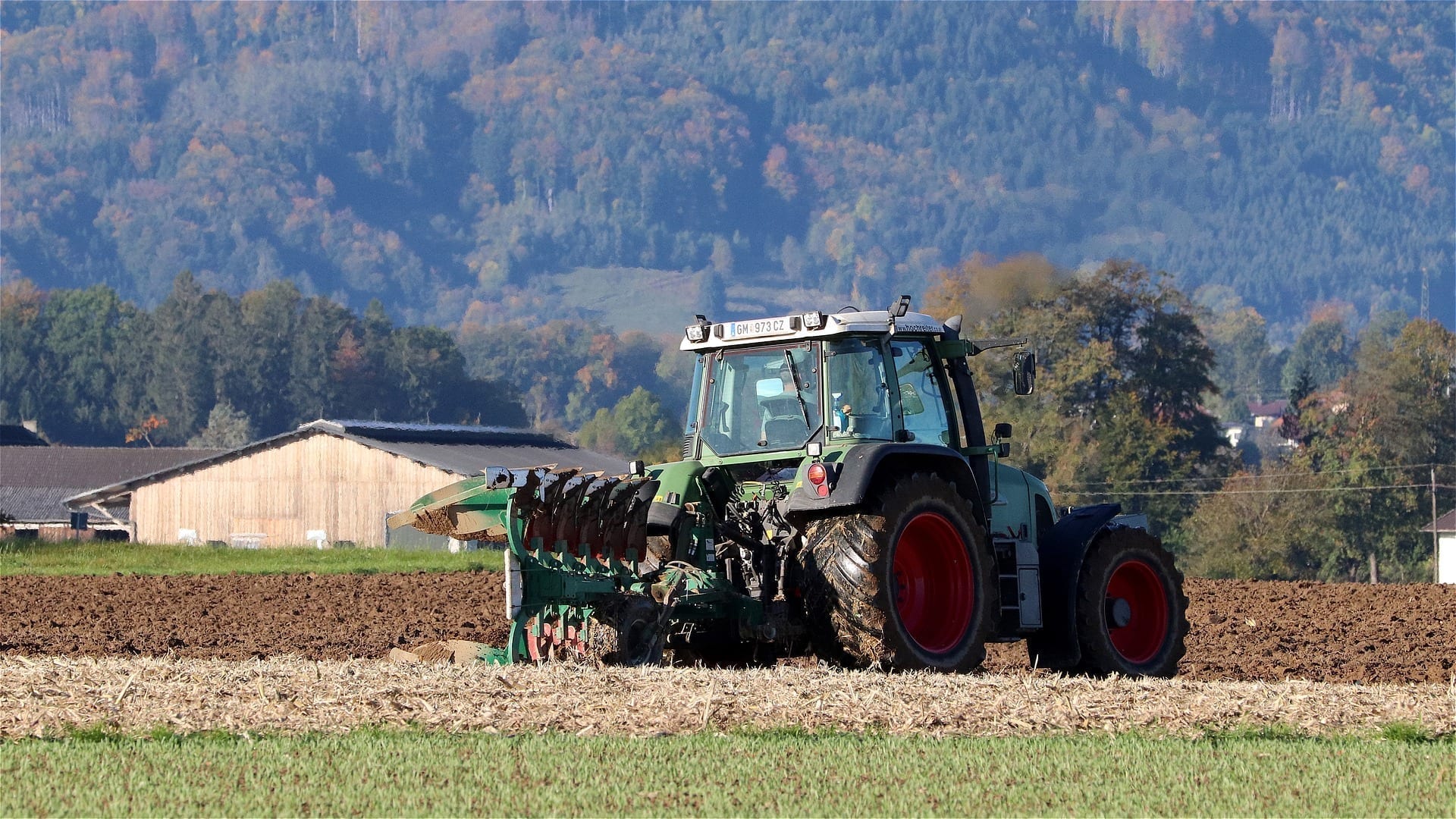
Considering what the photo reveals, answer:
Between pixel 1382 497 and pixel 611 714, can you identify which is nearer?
pixel 611 714

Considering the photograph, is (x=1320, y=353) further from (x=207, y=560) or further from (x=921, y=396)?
(x=921, y=396)

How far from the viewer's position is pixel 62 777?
25.7 ft

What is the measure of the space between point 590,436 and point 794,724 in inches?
4477

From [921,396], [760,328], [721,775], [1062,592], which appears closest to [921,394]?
[921,396]

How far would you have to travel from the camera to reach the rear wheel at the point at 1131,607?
12984 millimetres

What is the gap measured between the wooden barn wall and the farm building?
0.02 m

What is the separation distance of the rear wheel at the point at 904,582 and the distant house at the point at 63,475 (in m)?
63.6

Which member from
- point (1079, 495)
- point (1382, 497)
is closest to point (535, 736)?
point (1079, 495)

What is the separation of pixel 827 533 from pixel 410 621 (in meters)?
9.41

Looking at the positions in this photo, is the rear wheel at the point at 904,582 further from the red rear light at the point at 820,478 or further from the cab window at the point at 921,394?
the cab window at the point at 921,394

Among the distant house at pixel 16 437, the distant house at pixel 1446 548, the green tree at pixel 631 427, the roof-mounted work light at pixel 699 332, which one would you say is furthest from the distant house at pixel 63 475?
the roof-mounted work light at pixel 699 332

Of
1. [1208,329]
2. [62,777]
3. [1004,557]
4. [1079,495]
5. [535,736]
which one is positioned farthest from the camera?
[1208,329]

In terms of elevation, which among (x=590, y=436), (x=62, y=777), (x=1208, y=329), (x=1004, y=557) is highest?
(x=1208, y=329)

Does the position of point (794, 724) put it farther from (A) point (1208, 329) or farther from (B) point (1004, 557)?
(A) point (1208, 329)
